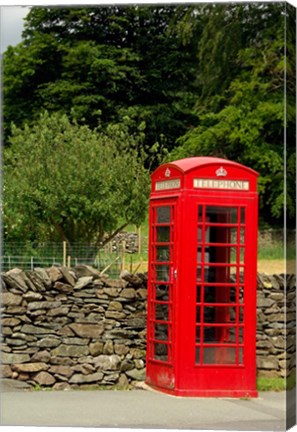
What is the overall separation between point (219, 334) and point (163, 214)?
1117mm

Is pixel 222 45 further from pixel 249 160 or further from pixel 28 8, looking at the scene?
pixel 28 8

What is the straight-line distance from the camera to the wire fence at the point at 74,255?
11.9 m

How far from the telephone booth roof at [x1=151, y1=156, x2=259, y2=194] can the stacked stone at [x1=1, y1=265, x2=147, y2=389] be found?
1.06 metres

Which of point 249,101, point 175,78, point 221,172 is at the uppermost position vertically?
point 175,78

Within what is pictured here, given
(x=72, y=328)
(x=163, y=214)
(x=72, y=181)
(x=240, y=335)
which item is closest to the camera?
(x=240, y=335)

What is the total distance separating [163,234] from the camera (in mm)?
11578

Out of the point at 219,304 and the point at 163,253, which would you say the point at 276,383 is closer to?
the point at 219,304

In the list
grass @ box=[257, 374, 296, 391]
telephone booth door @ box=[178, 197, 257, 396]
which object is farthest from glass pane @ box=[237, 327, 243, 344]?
grass @ box=[257, 374, 296, 391]

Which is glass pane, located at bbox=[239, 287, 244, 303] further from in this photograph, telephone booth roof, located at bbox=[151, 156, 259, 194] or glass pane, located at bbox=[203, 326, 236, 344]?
telephone booth roof, located at bbox=[151, 156, 259, 194]

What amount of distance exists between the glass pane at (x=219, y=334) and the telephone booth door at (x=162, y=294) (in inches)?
11.7

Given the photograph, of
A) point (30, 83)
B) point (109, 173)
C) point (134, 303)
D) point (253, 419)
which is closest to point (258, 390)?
point (253, 419)

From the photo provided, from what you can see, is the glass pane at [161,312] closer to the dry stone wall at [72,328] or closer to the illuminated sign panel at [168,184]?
the dry stone wall at [72,328]

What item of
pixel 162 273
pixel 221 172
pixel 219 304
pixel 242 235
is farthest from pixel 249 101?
pixel 219 304

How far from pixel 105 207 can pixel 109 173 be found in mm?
304
